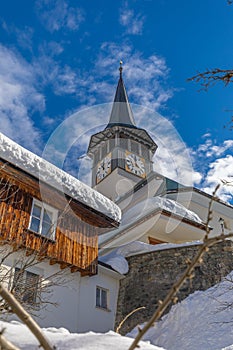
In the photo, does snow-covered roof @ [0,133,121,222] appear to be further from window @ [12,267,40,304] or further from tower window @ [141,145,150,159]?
tower window @ [141,145,150,159]

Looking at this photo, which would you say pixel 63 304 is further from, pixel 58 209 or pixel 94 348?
pixel 94 348

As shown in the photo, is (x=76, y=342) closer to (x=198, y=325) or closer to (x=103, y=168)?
(x=198, y=325)

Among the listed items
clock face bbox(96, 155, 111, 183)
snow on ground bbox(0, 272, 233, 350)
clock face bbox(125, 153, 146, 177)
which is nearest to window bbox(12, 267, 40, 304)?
snow on ground bbox(0, 272, 233, 350)

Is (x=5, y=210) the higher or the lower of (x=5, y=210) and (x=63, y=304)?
the higher

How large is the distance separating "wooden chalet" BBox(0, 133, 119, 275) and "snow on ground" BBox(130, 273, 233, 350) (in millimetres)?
2746

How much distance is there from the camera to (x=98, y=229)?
44.4 ft

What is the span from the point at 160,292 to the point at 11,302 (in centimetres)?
1294

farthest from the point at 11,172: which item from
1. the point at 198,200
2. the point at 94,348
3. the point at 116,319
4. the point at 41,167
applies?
the point at 198,200

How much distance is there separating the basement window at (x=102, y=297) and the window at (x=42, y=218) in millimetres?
2893

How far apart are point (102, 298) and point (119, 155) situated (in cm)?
2791

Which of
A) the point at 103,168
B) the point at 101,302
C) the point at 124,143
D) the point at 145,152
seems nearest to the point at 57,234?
the point at 101,302

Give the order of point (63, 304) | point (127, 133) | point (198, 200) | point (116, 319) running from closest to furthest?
point (63, 304) < point (116, 319) < point (198, 200) < point (127, 133)

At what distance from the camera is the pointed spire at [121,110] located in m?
45.7

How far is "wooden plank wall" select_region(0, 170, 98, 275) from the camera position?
33.8 ft
